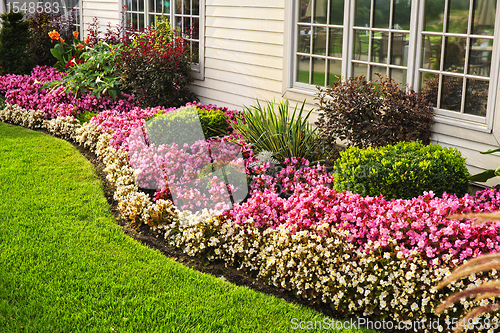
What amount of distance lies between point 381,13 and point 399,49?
0.49m

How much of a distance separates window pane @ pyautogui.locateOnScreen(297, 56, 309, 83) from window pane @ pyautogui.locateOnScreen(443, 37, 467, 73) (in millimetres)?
2003

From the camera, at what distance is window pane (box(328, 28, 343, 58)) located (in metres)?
5.61

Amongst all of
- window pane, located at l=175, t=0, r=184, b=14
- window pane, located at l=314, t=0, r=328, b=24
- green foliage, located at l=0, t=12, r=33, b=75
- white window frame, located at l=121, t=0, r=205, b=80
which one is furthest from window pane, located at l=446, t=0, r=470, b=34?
green foliage, located at l=0, t=12, r=33, b=75

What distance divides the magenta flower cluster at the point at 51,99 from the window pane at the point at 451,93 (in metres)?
5.34

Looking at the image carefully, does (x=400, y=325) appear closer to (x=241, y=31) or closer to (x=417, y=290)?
(x=417, y=290)

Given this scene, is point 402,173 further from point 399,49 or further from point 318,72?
point 318,72

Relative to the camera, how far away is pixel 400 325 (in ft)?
9.58

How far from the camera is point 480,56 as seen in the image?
13.9ft

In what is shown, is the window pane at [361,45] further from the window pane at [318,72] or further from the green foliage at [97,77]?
the green foliage at [97,77]

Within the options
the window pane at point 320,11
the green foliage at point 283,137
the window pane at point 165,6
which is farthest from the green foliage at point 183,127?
the window pane at point 165,6

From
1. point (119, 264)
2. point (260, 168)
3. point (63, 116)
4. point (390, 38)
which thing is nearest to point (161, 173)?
point (260, 168)

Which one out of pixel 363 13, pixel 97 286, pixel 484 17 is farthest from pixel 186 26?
pixel 97 286

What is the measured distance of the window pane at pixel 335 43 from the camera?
5.61 metres

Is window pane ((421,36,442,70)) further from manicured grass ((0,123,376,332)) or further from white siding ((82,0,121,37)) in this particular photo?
white siding ((82,0,121,37))
